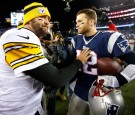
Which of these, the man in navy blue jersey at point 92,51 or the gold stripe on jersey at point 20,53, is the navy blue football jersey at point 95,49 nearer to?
the man in navy blue jersey at point 92,51

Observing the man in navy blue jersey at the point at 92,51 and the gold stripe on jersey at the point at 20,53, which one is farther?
→ the man in navy blue jersey at the point at 92,51

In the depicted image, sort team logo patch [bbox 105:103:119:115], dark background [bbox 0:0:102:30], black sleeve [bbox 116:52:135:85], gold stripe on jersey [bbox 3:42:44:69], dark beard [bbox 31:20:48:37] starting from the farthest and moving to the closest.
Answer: dark background [bbox 0:0:102:30]
black sleeve [bbox 116:52:135:85]
team logo patch [bbox 105:103:119:115]
dark beard [bbox 31:20:48:37]
gold stripe on jersey [bbox 3:42:44:69]

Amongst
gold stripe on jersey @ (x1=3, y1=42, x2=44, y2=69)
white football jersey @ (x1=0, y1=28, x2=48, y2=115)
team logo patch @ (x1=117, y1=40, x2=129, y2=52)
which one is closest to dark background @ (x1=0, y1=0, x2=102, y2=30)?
team logo patch @ (x1=117, y1=40, x2=129, y2=52)

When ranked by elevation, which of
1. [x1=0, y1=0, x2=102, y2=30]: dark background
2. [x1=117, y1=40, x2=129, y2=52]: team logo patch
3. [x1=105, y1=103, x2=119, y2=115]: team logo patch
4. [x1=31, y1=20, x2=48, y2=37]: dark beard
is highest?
[x1=0, y1=0, x2=102, y2=30]: dark background

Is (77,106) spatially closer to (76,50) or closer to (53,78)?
(76,50)

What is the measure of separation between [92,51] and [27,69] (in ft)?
4.05

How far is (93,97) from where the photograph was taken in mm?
2414

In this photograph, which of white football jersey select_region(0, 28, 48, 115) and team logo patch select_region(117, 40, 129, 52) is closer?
white football jersey select_region(0, 28, 48, 115)

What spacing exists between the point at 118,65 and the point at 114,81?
0.19m

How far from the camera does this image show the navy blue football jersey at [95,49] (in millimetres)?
2395

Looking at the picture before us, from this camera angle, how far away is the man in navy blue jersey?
2400 mm

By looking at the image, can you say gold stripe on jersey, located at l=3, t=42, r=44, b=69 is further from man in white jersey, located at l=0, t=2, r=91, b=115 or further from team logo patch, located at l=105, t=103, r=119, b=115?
team logo patch, located at l=105, t=103, r=119, b=115

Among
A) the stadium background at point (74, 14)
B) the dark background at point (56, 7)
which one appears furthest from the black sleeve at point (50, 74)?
the dark background at point (56, 7)

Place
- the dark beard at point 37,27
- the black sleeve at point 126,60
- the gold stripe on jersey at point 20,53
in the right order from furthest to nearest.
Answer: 1. the black sleeve at point 126,60
2. the dark beard at point 37,27
3. the gold stripe on jersey at point 20,53
